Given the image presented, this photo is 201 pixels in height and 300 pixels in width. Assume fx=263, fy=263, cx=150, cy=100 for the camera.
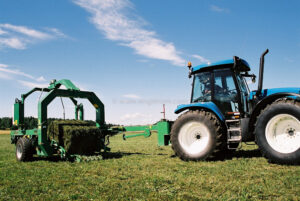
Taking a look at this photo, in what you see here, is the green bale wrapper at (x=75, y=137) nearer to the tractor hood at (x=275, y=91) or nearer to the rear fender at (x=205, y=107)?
the rear fender at (x=205, y=107)

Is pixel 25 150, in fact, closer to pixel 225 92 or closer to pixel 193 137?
pixel 193 137

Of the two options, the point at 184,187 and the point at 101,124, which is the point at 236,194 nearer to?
the point at 184,187

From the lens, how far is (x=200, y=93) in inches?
293

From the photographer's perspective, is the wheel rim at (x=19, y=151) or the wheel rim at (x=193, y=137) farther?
the wheel rim at (x=19, y=151)

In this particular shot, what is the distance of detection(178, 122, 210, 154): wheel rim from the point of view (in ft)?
22.1

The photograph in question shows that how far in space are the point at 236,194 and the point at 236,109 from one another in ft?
11.2

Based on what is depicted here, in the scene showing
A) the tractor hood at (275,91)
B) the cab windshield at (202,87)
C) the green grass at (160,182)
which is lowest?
the green grass at (160,182)

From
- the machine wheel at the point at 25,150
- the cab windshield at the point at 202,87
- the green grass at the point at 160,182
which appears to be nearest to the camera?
the green grass at the point at 160,182

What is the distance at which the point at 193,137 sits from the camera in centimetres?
696

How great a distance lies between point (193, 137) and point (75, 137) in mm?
3384

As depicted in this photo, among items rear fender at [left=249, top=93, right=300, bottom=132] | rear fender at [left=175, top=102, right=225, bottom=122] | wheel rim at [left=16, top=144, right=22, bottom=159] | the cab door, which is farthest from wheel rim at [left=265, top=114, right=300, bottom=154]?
wheel rim at [left=16, top=144, right=22, bottom=159]

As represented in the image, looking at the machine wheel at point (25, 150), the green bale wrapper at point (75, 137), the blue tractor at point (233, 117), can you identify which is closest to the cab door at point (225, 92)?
the blue tractor at point (233, 117)

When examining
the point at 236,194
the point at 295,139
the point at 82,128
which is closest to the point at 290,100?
the point at 295,139

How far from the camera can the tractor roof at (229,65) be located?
6878mm
